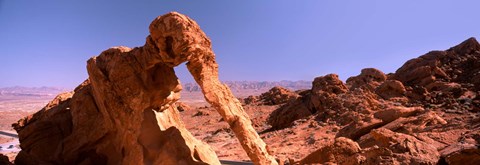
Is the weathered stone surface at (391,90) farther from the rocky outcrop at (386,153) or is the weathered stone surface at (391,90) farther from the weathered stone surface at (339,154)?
the weathered stone surface at (339,154)

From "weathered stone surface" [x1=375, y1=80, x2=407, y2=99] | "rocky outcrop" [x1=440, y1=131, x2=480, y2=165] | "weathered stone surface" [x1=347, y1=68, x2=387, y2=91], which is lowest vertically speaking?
"rocky outcrop" [x1=440, y1=131, x2=480, y2=165]

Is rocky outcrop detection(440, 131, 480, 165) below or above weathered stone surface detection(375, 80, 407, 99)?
below

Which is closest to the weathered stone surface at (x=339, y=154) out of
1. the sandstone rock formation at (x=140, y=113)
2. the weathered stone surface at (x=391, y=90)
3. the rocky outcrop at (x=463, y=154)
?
the sandstone rock formation at (x=140, y=113)

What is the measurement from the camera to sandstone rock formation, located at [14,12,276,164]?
10156 millimetres

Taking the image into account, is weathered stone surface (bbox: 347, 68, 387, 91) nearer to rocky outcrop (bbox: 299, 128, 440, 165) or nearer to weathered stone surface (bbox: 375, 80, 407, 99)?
weathered stone surface (bbox: 375, 80, 407, 99)

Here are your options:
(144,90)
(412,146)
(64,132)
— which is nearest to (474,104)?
(412,146)

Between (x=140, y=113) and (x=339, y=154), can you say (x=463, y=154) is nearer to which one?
(x=339, y=154)

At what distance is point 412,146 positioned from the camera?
23.4 feet

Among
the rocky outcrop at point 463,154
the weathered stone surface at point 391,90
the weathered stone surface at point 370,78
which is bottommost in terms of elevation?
the rocky outcrop at point 463,154

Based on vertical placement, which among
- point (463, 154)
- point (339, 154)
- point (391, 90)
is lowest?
point (463, 154)

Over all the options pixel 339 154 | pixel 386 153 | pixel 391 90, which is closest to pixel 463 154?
pixel 386 153

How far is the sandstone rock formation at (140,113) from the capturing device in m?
10.2

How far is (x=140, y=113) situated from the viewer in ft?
38.0

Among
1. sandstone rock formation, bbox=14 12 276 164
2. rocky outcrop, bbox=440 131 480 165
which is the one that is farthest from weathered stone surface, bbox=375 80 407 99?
rocky outcrop, bbox=440 131 480 165
